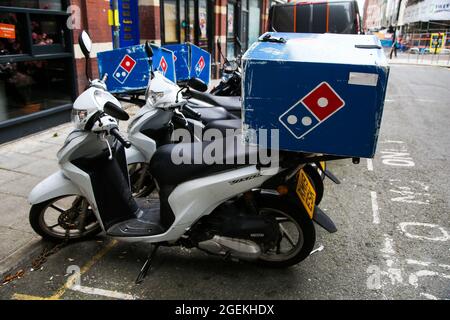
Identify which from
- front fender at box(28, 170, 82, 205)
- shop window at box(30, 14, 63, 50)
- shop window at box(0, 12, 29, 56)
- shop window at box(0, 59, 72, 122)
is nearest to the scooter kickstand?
front fender at box(28, 170, 82, 205)

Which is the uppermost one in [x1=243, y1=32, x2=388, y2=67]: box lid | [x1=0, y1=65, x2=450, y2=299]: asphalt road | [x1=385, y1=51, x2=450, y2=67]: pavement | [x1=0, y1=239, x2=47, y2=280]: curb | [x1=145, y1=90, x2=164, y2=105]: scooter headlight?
[x1=243, y1=32, x2=388, y2=67]: box lid

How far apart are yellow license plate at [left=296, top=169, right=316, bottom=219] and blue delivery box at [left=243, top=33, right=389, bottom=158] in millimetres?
466

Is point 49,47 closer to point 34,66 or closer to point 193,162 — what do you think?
point 34,66

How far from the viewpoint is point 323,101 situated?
92.9 inches

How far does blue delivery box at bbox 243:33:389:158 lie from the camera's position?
2271mm

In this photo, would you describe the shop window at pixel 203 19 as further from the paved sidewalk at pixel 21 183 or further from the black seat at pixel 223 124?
the black seat at pixel 223 124

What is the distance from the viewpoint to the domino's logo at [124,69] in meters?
5.66

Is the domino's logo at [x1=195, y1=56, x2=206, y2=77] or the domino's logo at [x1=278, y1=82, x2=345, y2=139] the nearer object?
the domino's logo at [x1=278, y1=82, x2=345, y2=139]

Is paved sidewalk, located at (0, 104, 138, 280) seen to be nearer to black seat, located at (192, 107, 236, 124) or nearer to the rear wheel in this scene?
the rear wheel

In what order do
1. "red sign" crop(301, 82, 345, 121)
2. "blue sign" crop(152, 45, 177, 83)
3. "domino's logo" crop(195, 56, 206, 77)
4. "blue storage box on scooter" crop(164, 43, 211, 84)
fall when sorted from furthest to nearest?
"domino's logo" crop(195, 56, 206, 77) < "blue storage box on scooter" crop(164, 43, 211, 84) < "blue sign" crop(152, 45, 177, 83) < "red sign" crop(301, 82, 345, 121)

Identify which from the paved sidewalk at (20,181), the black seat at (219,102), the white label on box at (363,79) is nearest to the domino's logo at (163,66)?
the black seat at (219,102)

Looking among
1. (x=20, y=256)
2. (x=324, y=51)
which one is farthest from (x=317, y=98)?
(x=20, y=256)

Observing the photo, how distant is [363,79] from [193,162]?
126 centimetres
